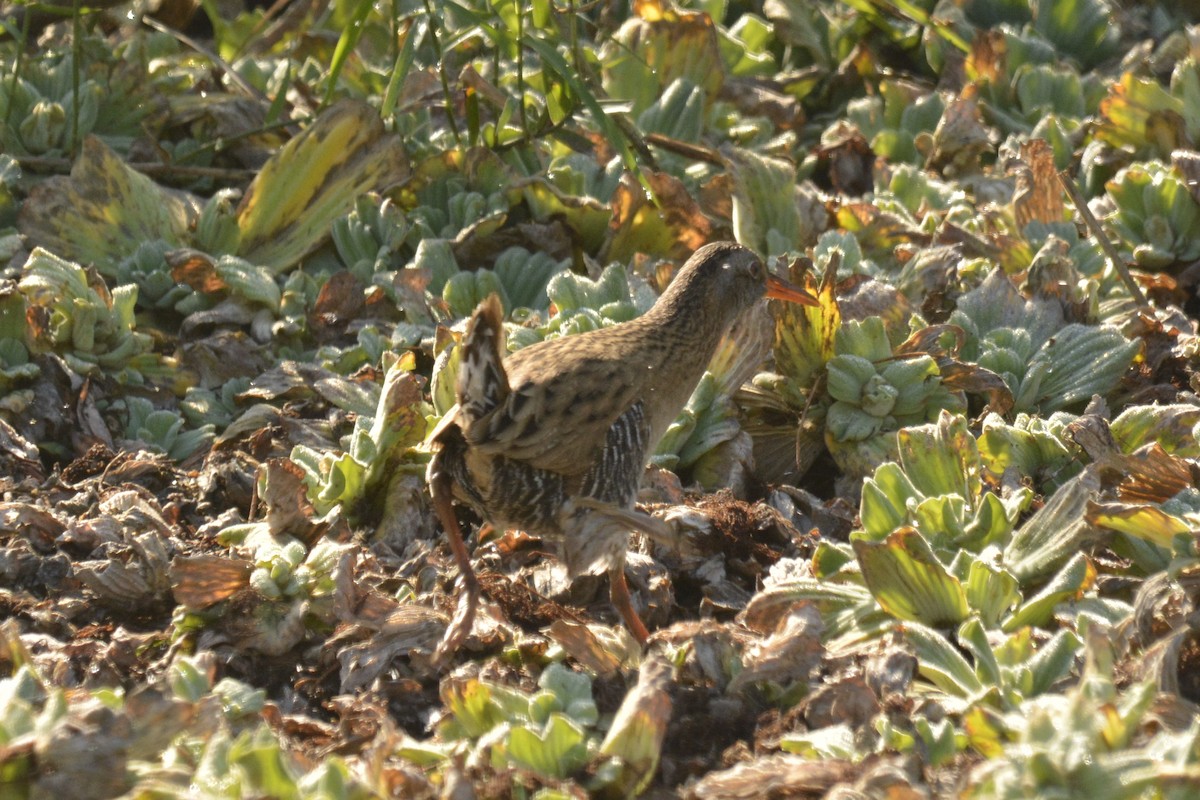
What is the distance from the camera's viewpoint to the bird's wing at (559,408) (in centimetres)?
367

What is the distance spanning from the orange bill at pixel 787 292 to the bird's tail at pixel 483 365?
1.21 metres

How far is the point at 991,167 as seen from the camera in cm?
626

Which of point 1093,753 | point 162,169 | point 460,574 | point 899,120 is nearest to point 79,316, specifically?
point 162,169

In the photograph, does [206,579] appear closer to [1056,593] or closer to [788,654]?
[788,654]

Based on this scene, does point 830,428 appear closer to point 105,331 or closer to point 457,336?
point 457,336

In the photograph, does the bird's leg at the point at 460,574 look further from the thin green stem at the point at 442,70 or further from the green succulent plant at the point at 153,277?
the thin green stem at the point at 442,70

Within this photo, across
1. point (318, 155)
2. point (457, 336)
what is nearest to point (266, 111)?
point (318, 155)

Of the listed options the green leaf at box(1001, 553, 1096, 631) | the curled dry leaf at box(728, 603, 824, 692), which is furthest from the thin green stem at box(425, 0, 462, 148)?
the green leaf at box(1001, 553, 1096, 631)

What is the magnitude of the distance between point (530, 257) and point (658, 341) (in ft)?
3.80

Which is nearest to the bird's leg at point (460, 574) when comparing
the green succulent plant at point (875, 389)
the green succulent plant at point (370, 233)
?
the green succulent plant at point (875, 389)

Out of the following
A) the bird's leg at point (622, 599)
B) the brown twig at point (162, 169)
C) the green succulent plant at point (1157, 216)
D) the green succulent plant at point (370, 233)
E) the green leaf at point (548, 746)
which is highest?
the green succulent plant at point (1157, 216)

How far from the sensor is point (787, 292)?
15.0ft

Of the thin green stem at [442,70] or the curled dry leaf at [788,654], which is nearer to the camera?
the curled dry leaf at [788,654]

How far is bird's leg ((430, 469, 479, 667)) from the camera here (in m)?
3.44
